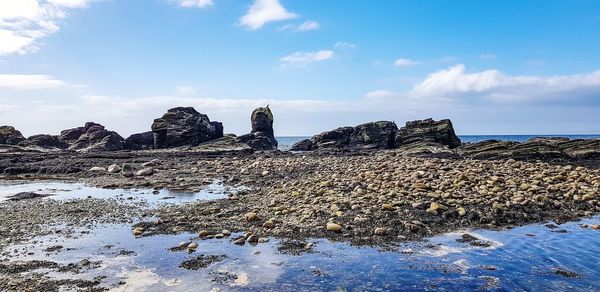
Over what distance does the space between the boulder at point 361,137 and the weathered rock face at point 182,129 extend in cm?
1459

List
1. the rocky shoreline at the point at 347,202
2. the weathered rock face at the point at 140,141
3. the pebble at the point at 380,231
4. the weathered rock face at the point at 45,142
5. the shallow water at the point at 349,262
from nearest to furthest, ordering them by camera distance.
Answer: the shallow water at the point at 349,262
the pebble at the point at 380,231
the rocky shoreline at the point at 347,202
the weathered rock face at the point at 45,142
the weathered rock face at the point at 140,141

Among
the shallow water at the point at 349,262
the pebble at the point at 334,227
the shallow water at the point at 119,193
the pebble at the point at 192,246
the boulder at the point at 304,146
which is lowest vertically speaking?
the shallow water at the point at 349,262

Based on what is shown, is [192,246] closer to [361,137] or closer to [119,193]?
[119,193]

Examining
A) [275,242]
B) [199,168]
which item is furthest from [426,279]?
[199,168]

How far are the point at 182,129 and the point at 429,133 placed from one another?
3042cm

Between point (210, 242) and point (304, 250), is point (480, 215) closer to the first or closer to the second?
point (304, 250)

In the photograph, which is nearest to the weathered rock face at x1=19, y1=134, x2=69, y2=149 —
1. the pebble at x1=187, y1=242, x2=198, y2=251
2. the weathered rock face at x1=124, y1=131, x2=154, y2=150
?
the weathered rock face at x1=124, y1=131, x2=154, y2=150

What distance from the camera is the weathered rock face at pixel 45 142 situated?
55.4 metres

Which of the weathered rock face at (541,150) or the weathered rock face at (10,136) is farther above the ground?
the weathered rock face at (10,136)

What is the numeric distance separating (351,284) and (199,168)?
25321 millimetres

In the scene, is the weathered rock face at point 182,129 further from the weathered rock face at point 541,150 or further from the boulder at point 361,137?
the weathered rock face at point 541,150

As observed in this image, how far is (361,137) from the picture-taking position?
54031 millimetres

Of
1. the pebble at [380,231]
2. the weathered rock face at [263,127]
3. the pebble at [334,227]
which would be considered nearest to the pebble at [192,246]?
the pebble at [334,227]

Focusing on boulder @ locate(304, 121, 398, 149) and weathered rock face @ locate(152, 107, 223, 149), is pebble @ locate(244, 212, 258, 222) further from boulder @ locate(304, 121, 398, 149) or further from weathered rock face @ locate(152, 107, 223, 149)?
weathered rock face @ locate(152, 107, 223, 149)
